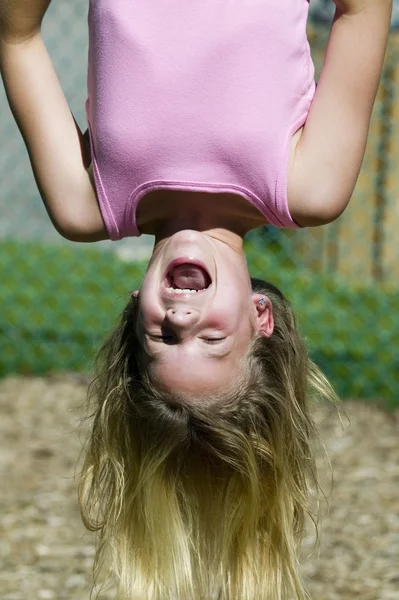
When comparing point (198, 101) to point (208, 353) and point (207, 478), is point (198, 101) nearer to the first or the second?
point (208, 353)

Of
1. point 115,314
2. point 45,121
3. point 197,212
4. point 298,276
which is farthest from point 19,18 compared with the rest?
point 298,276

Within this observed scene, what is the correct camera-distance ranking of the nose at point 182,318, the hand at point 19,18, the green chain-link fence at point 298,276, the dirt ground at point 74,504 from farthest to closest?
the green chain-link fence at point 298,276, the dirt ground at point 74,504, the hand at point 19,18, the nose at point 182,318

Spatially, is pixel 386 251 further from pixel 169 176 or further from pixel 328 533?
pixel 169 176

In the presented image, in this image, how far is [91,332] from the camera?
267 inches

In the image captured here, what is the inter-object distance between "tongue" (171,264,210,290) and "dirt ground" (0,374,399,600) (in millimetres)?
1930

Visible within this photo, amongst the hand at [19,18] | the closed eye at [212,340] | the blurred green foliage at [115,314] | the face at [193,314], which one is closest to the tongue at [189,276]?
the face at [193,314]

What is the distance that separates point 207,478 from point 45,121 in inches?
38.7

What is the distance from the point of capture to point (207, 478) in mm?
2965

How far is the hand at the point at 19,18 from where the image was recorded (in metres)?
2.74

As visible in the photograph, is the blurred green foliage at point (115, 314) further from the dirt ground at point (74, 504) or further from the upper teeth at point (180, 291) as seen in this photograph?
the upper teeth at point (180, 291)

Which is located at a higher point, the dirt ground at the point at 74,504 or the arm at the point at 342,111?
the arm at the point at 342,111

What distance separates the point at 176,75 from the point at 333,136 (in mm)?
382

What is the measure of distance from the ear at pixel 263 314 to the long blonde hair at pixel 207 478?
3cm

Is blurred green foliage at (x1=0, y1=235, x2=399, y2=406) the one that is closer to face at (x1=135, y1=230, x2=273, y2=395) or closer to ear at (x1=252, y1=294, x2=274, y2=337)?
ear at (x1=252, y1=294, x2=274, y2=337)
